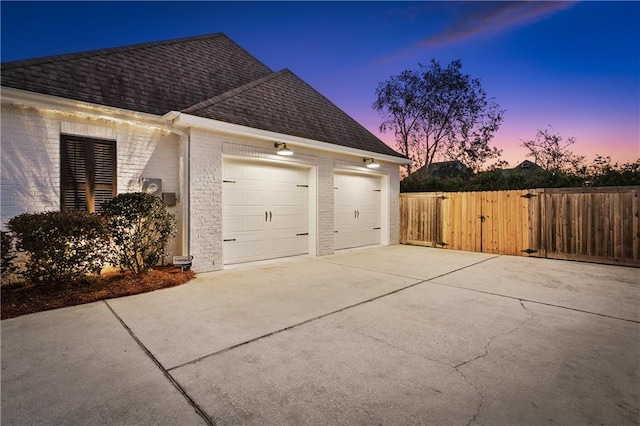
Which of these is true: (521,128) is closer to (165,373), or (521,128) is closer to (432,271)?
(432,271)

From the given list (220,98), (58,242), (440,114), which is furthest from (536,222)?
(440,114)

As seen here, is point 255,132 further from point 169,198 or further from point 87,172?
point 87,172

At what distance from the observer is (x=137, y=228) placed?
5156 millimetres

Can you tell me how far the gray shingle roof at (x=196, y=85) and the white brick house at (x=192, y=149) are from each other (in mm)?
37

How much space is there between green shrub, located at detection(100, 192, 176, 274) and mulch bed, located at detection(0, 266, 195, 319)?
12.0 inches

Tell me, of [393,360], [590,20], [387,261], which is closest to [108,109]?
[393,360]

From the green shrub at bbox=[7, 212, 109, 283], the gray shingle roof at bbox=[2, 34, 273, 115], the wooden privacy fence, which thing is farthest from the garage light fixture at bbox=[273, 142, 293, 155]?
the wooden privacy fence

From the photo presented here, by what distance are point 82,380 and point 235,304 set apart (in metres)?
1.94

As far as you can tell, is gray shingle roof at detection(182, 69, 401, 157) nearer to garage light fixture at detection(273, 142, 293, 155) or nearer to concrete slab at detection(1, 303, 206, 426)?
garage light fixture at detection(273, 142, 293, 155)

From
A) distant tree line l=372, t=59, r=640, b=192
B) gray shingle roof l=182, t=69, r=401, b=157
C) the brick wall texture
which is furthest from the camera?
distant tree line l=372, t=59, r=640, b=192

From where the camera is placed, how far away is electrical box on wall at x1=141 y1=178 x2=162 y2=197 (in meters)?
5.83

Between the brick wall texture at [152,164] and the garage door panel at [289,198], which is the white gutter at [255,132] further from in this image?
the garage door panel at [289,198]

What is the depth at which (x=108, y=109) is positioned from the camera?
5.27 m

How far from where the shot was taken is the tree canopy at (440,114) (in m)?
16.0
